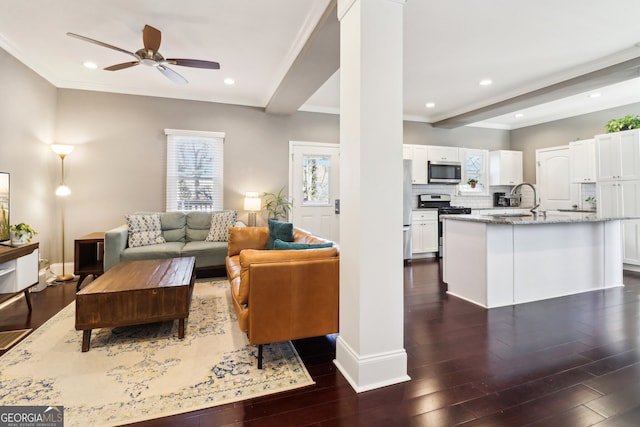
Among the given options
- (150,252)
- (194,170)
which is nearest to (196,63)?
(194,170)

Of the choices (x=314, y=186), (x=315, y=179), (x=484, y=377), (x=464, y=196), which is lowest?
(x=484, y=377)

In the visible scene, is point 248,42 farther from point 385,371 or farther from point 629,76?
point 629,76

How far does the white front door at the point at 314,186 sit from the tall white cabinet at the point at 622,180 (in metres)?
4.37

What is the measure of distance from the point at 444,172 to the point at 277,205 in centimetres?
344

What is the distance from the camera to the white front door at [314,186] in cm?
554

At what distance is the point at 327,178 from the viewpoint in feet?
18.8

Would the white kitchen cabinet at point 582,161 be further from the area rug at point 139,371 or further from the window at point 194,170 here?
the window at point 194,170

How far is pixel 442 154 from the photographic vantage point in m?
6.28

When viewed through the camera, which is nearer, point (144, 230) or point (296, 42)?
point (296, 42)

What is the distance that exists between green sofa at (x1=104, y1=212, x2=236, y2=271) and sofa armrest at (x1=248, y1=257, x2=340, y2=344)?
8.02 ft

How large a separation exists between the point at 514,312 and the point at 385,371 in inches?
77.7

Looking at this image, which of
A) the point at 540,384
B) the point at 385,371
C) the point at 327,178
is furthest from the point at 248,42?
the point at 540,384

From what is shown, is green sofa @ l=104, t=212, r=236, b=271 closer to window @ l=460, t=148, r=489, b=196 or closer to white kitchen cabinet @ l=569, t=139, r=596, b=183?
window @ l=460, t=148, r=489, b=196

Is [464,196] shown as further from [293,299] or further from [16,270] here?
[16,270]
